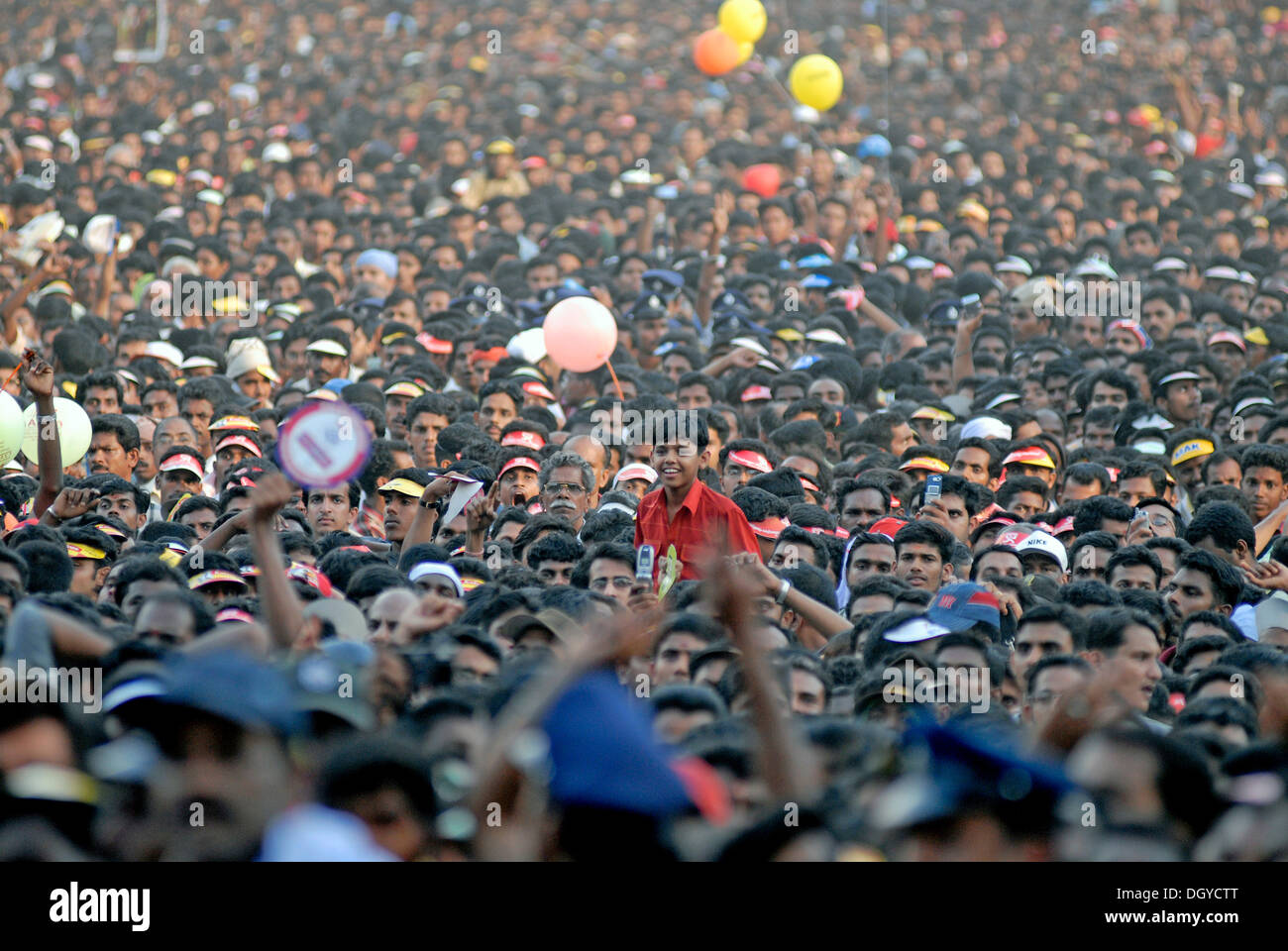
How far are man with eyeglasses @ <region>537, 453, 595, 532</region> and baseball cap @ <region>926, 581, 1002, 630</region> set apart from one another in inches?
106

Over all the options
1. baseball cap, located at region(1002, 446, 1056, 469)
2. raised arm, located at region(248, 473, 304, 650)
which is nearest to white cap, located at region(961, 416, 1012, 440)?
baseball cap, located at region(1002, 446, 1056, 469)

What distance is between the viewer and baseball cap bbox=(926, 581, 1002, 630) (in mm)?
7586

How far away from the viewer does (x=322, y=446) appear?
21.1 ft

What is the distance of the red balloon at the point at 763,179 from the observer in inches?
805

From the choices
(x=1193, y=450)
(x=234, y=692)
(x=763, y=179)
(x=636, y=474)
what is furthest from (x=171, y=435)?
(x=763, y=179)

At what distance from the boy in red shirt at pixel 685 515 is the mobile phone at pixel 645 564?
26 cm

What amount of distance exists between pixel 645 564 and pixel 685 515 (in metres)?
0.60

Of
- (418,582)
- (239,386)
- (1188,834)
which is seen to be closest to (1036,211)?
(239,386)

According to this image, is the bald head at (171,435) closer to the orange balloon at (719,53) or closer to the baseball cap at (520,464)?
the baseball cap at (520,464)

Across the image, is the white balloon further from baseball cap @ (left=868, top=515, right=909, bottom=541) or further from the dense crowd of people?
baseball cap @ (left=868, top=515, right=909, bottom=541)

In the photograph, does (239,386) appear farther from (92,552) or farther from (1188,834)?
(1188,834)

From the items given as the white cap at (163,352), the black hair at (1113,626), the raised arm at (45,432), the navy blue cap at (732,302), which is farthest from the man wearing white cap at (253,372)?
the black hair at (1113,626)

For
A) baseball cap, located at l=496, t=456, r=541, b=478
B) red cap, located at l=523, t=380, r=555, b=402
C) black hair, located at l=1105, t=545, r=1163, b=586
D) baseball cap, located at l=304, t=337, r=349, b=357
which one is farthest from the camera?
baseball cap, located at l=304, t=337, r=349, b=357

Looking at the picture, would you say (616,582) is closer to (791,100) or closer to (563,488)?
(563,488)
